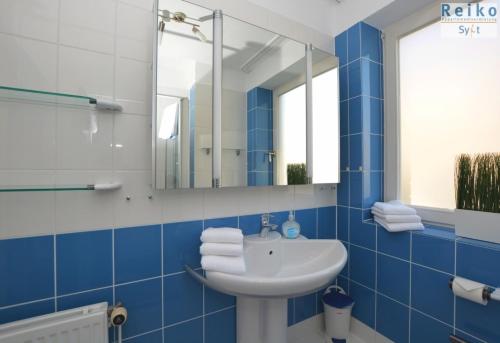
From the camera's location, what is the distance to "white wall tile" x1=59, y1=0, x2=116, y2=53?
83 cm

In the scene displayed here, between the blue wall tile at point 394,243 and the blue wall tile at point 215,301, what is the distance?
889 mm

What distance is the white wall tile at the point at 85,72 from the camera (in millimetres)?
825

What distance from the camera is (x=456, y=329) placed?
0.98 m

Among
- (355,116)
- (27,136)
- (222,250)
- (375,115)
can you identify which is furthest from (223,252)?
(375,115)

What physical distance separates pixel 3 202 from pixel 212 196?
0.74 meters

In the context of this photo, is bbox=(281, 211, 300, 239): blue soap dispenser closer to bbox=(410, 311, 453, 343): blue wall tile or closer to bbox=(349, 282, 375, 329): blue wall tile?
bbox=(349, 282, 375, 329): blue wall tile

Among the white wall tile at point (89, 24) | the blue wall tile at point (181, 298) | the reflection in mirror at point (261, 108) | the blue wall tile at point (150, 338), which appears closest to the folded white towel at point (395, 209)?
the reflection in mirror at point (261, 108)

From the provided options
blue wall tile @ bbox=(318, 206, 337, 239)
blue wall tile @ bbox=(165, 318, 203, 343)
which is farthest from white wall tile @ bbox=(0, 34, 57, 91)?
blue wall tile @ bbox=(318, 206, 337, 239)

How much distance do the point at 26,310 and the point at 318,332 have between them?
150cm

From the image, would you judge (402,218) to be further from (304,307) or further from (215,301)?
(215,301)

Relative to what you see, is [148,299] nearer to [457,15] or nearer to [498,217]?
[498,217]

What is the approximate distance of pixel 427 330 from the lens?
1.07 meters

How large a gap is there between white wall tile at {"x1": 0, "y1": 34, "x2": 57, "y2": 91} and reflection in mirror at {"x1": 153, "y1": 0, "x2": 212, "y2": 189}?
1.17 feet

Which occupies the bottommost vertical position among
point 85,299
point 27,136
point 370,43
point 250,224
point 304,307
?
point 304,307
